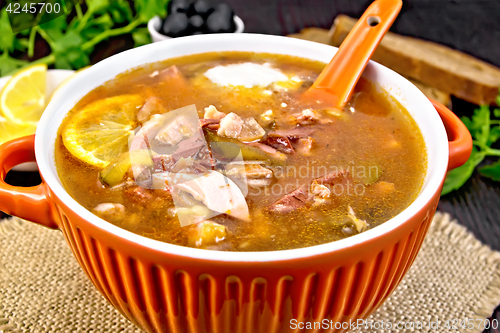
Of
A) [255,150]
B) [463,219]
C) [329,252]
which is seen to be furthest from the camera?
[463,219]

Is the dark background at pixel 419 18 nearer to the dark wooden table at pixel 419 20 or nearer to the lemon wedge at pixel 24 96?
the dark wooden table at pixel 419 20

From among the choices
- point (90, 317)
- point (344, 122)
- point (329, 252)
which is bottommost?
point (90, 317)

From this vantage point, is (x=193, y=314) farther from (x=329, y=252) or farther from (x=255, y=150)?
(x=255, y=150)

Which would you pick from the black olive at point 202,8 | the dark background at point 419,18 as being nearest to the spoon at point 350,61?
the black olive at point 202,8

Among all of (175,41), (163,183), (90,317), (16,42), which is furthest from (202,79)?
(16,42)

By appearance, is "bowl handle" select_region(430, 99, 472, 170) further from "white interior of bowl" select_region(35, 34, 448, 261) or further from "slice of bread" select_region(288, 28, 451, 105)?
"slice of bread" select_region(288, 28, 451, 105)

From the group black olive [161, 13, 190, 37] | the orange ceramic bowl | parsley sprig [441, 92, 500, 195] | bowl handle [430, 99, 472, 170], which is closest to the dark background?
black olive [161, 13, 190, 37]

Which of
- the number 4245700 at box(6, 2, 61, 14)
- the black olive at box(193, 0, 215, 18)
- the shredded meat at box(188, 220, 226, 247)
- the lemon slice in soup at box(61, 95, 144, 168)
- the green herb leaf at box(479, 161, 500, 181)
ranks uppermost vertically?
the lemon slice in soup at box(61, 95, 144, 168)
